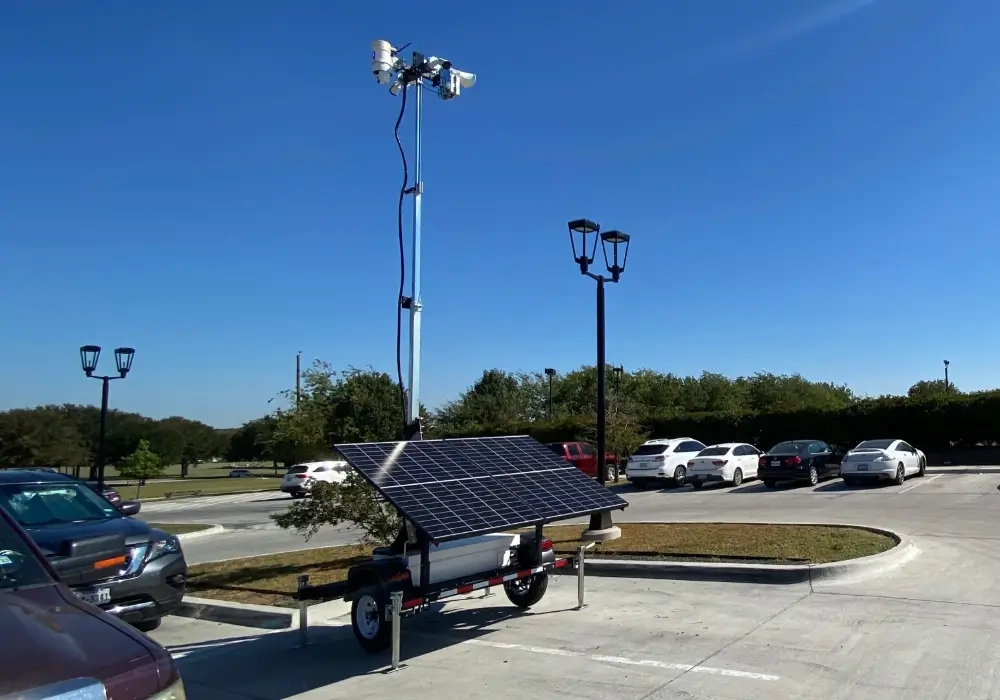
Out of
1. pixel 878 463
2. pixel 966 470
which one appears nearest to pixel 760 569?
pixel 878 463

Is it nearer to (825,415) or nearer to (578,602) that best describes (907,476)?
(825,415)

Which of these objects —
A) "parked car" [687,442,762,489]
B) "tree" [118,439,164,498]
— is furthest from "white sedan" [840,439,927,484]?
"tree" [118,439,164,498]

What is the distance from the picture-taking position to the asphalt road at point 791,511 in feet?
48.8

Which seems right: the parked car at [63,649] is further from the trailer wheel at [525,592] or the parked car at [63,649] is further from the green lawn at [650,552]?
the green lawn at [650,552]

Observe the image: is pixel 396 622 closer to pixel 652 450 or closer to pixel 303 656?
pixel 303 656

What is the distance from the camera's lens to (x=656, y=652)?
22.3 feet

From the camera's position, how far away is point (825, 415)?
3409 cm

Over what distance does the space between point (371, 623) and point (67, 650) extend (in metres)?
4.56

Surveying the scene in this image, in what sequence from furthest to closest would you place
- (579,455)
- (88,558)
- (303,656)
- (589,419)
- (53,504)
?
1. (589,419)
2. (579,455)
3. (53,504)
4. (303,656)
5. (88,558)

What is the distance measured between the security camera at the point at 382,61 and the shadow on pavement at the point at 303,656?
6691 millimetres

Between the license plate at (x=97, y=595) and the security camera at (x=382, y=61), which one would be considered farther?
the security camera at (x=382, y=61)

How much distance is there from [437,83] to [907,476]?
21495mm

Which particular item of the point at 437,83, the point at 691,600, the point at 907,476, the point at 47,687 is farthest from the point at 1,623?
the point at 907,476

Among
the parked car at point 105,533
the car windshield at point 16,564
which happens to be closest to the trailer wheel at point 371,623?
the parked car at point 105,533
